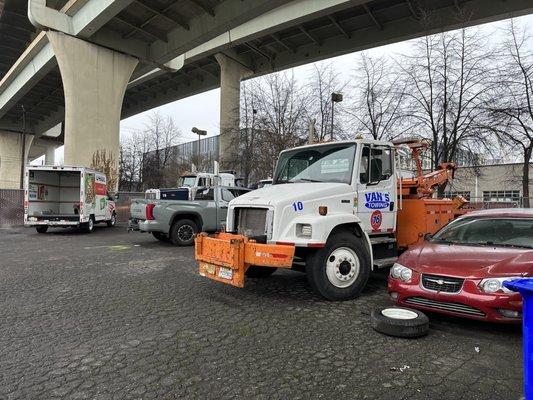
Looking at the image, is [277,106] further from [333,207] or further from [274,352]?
[274,352]

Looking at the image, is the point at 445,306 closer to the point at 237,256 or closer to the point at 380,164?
the point at 237,256

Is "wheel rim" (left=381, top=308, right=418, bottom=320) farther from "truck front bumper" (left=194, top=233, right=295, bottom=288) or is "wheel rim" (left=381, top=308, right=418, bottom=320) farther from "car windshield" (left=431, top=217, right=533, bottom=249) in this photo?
"car windshield" (left=431, top=217, right=533, bottom=249)

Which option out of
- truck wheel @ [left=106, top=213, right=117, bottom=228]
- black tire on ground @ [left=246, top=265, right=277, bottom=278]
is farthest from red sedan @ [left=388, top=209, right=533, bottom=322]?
truck wheel @ [left=106, top=213, right=117, bottom=228]

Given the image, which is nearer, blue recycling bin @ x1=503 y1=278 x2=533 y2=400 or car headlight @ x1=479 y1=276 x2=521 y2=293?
blue recycling bin @ x1=503 y1=278 x2=533 y2=400

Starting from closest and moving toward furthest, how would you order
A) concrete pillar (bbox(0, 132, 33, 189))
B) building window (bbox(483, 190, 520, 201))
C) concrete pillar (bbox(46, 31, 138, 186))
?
building window (bbox(483, 190, 520, 201)) < concrete pillar (bbox(46, 31, 138, 186)) < concrete pillar (bbox(0, 132, 33, 189))

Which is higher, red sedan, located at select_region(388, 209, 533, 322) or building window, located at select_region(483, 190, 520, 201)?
building window, located at select_region(483, 190, 520, 201)

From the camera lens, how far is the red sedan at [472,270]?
465 centimetres

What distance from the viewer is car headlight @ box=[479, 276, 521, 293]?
4.63 m

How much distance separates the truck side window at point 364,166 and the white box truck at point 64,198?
516 inches

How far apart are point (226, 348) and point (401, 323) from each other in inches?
78.1

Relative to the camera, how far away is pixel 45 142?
69.0m

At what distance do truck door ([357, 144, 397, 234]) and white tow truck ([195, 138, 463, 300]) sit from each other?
0.02 m

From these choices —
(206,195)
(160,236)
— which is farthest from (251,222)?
(160,236)

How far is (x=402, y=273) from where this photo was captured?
5.50 meters
